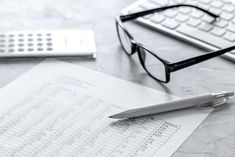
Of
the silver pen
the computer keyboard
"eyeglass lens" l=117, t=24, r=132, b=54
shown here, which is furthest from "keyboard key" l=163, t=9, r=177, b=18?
the silver pen

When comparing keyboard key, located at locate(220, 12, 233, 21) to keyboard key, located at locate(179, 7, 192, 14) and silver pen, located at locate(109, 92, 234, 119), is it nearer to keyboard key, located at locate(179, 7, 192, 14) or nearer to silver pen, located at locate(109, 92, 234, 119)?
keyboard key, located at locate(179, 7, 192, 14)

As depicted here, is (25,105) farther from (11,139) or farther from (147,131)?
(147,131)

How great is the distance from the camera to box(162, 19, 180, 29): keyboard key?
97 centimetres

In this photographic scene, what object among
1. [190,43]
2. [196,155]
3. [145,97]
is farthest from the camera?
[190,43]

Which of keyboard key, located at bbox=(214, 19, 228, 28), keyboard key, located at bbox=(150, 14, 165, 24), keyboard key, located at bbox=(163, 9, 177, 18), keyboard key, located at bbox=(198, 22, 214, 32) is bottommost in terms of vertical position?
keyboard key, located at bbox=(198, 22, 214, 32)

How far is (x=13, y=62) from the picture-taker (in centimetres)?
91

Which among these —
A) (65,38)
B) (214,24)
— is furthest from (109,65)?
(214,24)

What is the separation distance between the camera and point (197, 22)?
38.5 inches

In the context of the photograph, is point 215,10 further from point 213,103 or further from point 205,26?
point 213,103

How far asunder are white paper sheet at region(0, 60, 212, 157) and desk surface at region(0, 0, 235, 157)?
0.02 m

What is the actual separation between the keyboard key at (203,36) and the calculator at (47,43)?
0.17 metres

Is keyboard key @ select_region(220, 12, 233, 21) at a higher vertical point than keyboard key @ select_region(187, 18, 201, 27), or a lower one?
higher

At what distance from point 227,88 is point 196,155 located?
17cm

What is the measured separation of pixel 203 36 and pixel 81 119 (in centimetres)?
29
